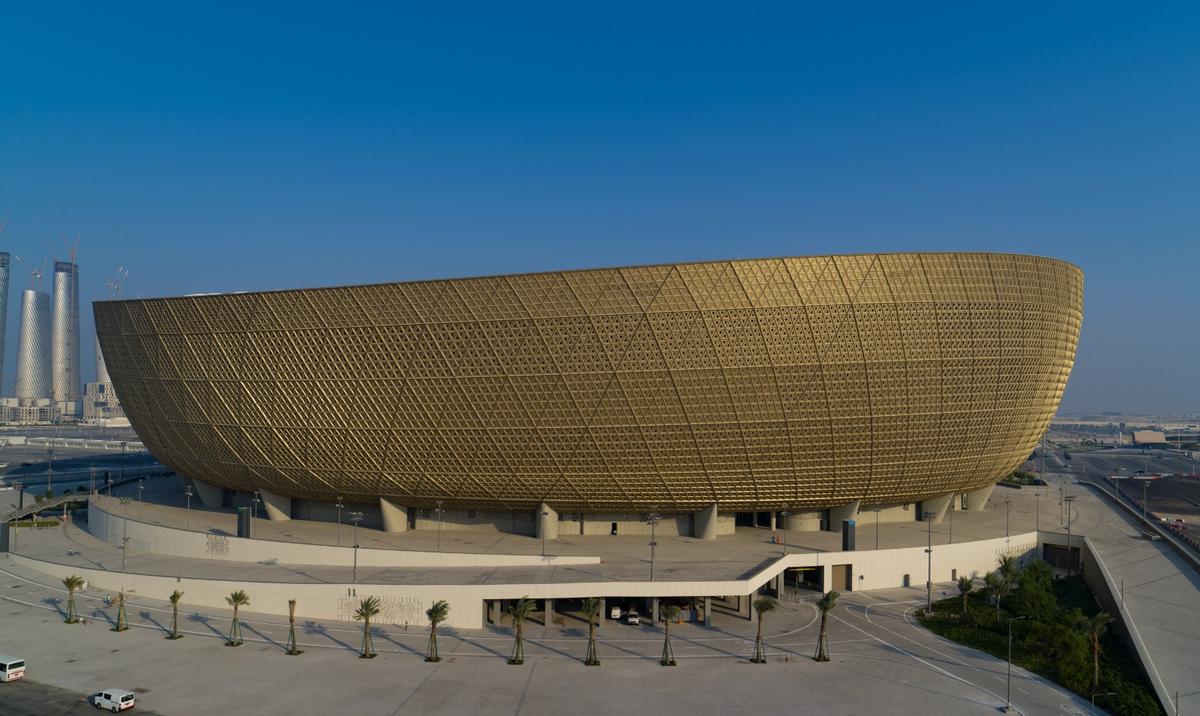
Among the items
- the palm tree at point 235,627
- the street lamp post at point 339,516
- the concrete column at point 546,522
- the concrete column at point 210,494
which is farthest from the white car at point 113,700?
the concrete column at point 210,494

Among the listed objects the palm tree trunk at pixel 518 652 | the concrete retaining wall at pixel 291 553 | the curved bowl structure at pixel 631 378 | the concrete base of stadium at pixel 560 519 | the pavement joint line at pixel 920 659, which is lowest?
the pavement joint line at pixel 920 659

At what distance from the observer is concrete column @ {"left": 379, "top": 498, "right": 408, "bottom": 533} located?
144 feet

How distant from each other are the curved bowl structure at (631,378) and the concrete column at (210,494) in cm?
870

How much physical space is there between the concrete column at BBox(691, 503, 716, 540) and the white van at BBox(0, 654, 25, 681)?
32.4 meters

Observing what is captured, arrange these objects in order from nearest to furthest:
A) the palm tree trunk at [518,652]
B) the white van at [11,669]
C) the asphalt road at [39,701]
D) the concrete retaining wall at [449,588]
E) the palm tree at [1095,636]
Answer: the asphalt road at [39,701] → the white van at [11,669] → the palm tree at [1095,636] → the palm tree trunk at [518,652] → the concrete retaining wall at [449,588]

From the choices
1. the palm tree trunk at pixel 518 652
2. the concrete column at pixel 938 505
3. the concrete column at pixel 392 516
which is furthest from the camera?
the concrete column at pixel 938 505

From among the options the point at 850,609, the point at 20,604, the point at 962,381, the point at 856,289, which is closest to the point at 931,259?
the point at 856,289

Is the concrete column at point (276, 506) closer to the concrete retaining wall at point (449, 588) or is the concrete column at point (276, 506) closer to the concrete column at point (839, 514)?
the concrete retaining wall at point (449, 588)

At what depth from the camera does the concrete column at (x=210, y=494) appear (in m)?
52.1

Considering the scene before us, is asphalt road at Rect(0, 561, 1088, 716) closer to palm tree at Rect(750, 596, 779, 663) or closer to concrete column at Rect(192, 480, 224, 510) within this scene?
palm tree at Rect(750, 596, 779, 663)

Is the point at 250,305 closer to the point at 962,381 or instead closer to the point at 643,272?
the point at 643,272

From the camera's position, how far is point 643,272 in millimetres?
35875

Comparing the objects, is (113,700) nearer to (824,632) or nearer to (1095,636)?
(824,632)

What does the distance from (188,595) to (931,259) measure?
4276 centimetres
